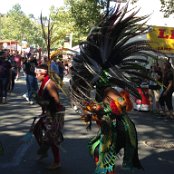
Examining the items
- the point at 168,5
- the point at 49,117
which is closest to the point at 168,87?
the point at 49,117

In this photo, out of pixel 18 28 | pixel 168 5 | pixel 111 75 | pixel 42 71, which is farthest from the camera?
pixel 18 28

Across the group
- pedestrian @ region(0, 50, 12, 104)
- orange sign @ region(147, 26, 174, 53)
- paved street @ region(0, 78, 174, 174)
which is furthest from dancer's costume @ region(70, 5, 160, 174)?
pedestrian @ region(0, 50, 12, 104)

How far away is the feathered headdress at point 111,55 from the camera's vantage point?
17.5 ft

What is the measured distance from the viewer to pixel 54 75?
6.08 meters

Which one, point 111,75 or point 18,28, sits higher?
point 18,28

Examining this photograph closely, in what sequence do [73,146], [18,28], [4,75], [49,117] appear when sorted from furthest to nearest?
1. [18,28]
2. [4,75]
3. [73,146]
4. [49,117]

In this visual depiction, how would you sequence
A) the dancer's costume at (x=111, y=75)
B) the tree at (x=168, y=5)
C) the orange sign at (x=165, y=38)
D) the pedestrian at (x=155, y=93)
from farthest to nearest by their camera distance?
the tree at (x=168, y=5), the orange sign at (x=165, y=38), the pedestrian at (x=155, y=93), the dancer's costume at (x=111, y=75)

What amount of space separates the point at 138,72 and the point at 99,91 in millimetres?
529

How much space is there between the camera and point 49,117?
278 inches

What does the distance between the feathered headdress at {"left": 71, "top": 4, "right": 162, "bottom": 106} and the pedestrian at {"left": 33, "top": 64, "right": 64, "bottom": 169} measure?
1.48 meters

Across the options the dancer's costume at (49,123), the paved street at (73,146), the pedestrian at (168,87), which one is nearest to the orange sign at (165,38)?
the pedestrian at (168,87)

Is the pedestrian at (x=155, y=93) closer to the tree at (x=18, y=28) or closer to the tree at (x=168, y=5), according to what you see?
the tree at (x=168, y=5)

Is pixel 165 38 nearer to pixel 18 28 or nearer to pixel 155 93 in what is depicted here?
pixel 155 93

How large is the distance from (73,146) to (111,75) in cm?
336
